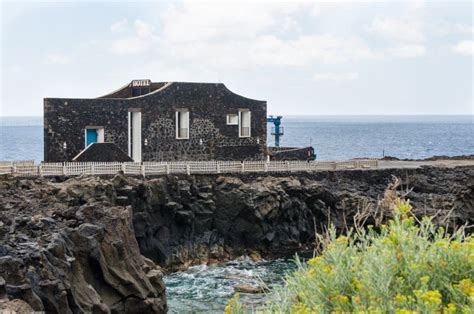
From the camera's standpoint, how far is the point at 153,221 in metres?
40.8

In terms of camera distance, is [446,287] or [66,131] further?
[66,131]

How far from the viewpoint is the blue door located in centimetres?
4708

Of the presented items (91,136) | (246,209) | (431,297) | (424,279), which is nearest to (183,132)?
(91,136)

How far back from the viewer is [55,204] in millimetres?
31328

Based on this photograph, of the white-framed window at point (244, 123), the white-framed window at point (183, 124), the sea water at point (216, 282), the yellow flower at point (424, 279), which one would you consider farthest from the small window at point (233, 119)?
the yellow flower at point (424, 279)

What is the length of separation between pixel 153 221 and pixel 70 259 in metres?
16.1

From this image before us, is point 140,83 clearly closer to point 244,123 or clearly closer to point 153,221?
point 244,123

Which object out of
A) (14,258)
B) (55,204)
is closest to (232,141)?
(55,204)

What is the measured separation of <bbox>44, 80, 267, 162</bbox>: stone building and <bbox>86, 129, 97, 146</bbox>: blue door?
6 centimetres

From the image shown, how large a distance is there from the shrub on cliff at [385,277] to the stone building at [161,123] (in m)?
31.9

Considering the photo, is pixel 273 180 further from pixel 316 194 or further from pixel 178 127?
pixel 178 127

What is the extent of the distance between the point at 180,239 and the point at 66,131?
30.8 feet

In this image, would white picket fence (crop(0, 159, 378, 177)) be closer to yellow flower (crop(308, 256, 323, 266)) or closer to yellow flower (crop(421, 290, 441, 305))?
yellow flower (crop(308, 256, 323, 266))

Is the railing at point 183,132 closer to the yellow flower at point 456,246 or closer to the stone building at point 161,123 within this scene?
the stone building at point 161,123
